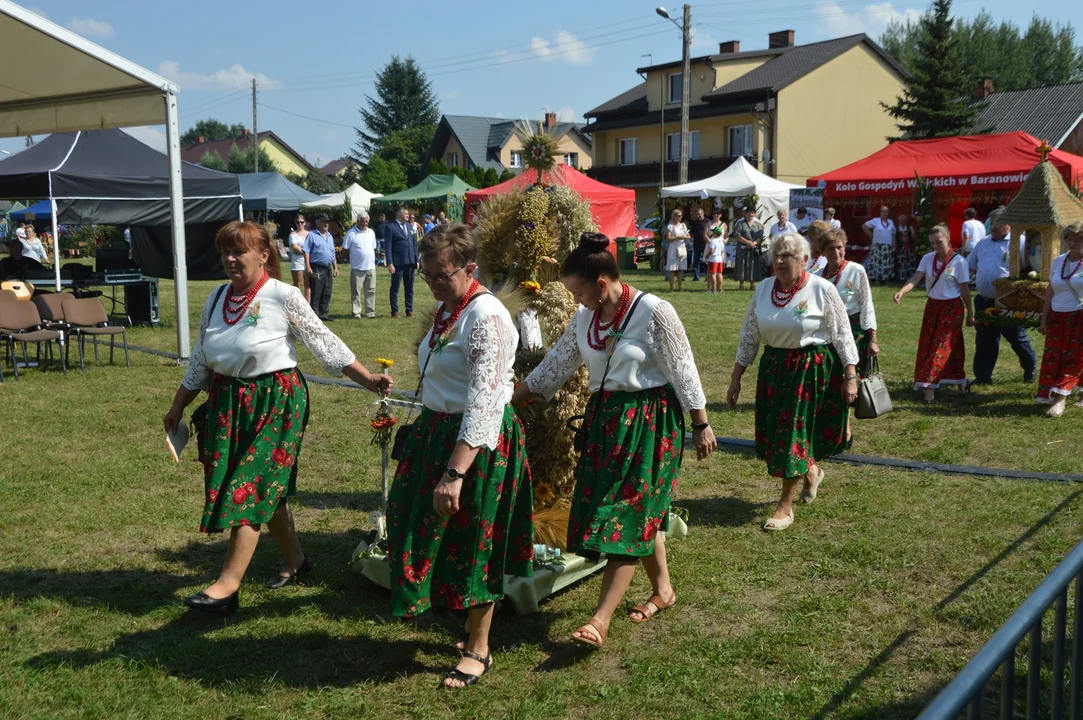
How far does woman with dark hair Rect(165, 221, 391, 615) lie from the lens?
165 inches

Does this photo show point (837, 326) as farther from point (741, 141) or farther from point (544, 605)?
point (741, 141)

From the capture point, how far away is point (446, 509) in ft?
11.5

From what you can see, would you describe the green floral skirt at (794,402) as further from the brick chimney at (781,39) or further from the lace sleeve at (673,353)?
the brick chimney at (781,39)

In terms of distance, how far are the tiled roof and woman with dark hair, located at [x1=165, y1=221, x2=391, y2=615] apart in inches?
1443

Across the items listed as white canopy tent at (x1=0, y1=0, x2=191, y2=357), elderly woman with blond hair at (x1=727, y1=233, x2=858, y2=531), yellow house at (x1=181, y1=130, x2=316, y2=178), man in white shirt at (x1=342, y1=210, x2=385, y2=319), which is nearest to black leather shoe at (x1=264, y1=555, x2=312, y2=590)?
elderly woman with blond hair at (x1=727, y1=233, x2=858, y2=531)

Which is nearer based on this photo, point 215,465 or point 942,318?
point 215,465

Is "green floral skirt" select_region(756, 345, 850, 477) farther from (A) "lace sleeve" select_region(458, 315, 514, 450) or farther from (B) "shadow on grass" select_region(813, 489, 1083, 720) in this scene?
(A) "lace sleeve" select_region(458, 315, 514, 450)

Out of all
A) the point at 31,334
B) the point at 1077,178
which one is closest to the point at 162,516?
the point at 31,334

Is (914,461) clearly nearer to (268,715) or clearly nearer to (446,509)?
(446,509)

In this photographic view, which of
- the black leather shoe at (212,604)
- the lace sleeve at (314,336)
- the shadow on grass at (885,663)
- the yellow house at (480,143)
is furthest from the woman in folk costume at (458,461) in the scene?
the yellow house at (480,143)

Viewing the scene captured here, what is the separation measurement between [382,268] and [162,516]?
86.4 feet

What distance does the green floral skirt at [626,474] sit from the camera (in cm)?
397

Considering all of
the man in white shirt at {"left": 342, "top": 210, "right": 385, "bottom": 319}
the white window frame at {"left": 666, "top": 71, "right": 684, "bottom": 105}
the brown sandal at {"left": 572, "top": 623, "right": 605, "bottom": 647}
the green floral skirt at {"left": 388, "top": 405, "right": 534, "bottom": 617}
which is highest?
the white window frame at {"left": 666, "top": 71, "right": 684, "bottom": 105}

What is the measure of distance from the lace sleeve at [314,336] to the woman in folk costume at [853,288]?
3.91 m
